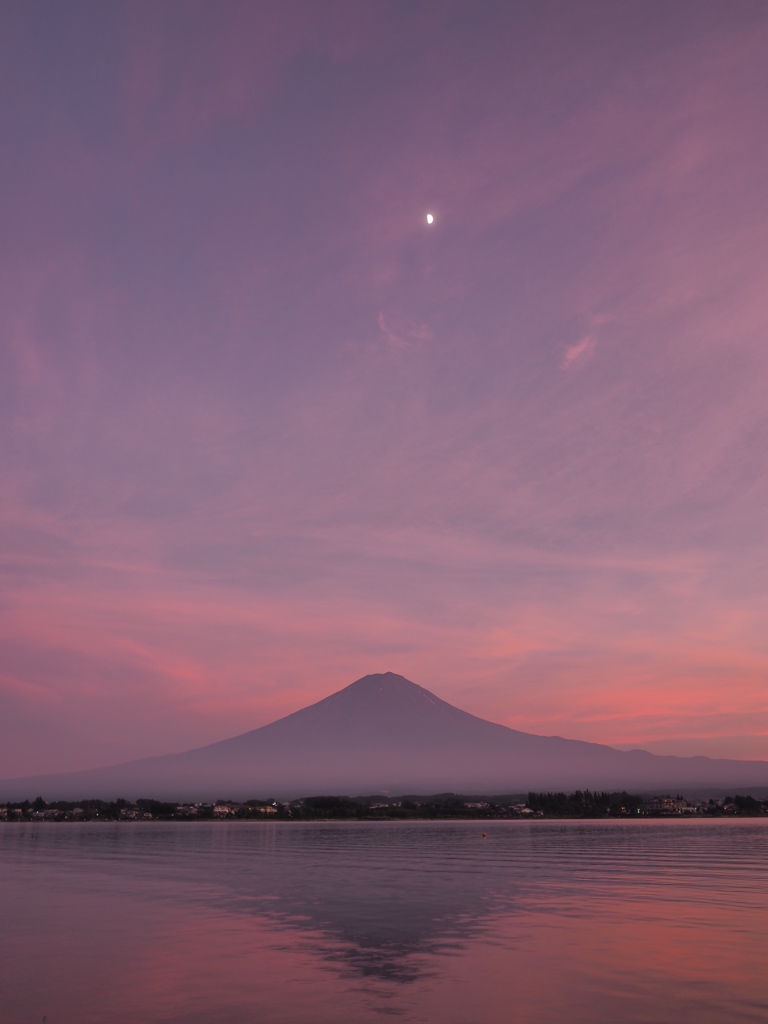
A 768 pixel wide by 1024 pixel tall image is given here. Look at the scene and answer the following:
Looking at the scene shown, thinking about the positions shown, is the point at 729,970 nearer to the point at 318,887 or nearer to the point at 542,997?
the point at 542,997

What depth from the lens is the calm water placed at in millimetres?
21797

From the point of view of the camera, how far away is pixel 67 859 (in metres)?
83.9

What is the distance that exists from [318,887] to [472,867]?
807 inches

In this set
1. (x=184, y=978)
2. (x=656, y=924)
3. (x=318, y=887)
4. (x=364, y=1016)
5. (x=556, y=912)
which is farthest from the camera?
(x=318, y=887)

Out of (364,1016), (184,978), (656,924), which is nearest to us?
(364,1016)

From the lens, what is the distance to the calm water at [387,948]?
21797mm

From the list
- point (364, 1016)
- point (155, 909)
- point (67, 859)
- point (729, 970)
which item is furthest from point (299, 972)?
point (67, 859)

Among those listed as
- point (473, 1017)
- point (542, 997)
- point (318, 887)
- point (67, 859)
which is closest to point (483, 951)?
point (542, 997)

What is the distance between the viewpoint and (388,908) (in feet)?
134

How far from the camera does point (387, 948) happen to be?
97.8 feet

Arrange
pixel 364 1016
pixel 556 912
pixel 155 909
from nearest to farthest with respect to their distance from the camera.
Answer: pixel 364 1016
pixel 556 912
pixel 155 909

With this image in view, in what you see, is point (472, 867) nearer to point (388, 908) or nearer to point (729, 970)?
point (388, 908)

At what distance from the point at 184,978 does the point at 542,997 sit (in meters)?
10.7

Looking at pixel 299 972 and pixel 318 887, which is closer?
pixel 299 972
